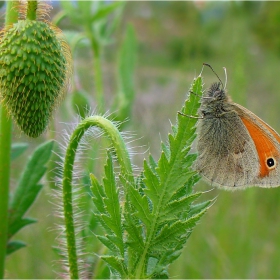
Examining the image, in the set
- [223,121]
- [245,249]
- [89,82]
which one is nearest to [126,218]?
[223,121]

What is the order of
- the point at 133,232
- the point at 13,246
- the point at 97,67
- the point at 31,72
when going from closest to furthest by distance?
1. the point at 133,232
2. the point at 31,72
3. the point at 13,246
4. the point at 97,67

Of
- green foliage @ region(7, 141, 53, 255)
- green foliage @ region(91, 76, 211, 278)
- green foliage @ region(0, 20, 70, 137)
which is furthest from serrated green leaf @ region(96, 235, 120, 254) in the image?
green foliage @ region(7, 141, 53, 255)

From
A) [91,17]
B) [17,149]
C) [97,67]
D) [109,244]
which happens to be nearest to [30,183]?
[17,149]

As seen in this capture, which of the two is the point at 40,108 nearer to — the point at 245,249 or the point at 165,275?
the point at 165,275

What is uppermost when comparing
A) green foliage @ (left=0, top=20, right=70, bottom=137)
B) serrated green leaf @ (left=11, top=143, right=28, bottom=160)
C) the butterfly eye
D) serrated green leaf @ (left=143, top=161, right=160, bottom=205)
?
green foliage @ (left=0, top=20, right=70, bottom=137)

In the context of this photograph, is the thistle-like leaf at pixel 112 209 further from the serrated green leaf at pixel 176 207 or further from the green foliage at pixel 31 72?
the green foliage at pixel 31 72

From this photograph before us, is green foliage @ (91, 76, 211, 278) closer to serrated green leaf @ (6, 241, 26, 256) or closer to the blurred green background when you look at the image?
the blurred green background

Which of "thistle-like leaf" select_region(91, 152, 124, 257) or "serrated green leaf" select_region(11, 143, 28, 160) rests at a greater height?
"serrated green leaf" select_region(11, 143, 28, 160)

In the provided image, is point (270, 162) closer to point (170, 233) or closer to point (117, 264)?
point (170, 233)
